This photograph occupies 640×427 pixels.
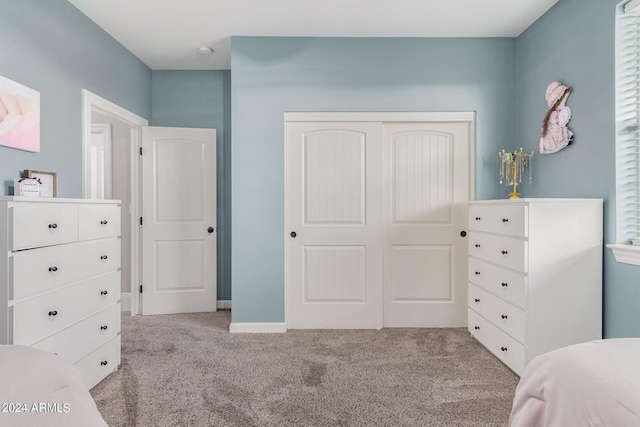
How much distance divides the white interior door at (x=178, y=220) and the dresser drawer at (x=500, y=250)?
8.37 ft

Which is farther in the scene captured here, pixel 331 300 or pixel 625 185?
pixel 331 300

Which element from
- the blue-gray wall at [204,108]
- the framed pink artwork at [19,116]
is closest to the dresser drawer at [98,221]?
the framed pink artwork at [19,116]

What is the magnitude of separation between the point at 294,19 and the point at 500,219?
2.21m

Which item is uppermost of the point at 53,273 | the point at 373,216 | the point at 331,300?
the point at 373,216

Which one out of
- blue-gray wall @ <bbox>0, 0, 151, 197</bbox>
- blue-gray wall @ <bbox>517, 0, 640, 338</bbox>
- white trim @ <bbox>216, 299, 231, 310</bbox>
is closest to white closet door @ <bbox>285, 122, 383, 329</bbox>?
white trim @ <bbox>216, 299, 231, 310</bbox>

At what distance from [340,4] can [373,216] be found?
172 cm

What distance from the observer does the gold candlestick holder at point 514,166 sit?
118 inches

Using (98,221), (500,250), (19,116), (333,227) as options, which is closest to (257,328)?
(333,227)

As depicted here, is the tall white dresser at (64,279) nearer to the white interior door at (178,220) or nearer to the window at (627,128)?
the white interior door at (178,220)

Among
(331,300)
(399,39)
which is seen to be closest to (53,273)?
(331,300)

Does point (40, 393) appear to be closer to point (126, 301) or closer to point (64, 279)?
point (64, 279)

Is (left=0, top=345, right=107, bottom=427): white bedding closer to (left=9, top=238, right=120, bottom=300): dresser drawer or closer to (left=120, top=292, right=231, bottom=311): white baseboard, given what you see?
(left=9, top=238, right=120, bottom=300): dresser drawer

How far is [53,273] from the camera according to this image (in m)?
1.85

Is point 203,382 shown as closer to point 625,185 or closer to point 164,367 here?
point 164,367
